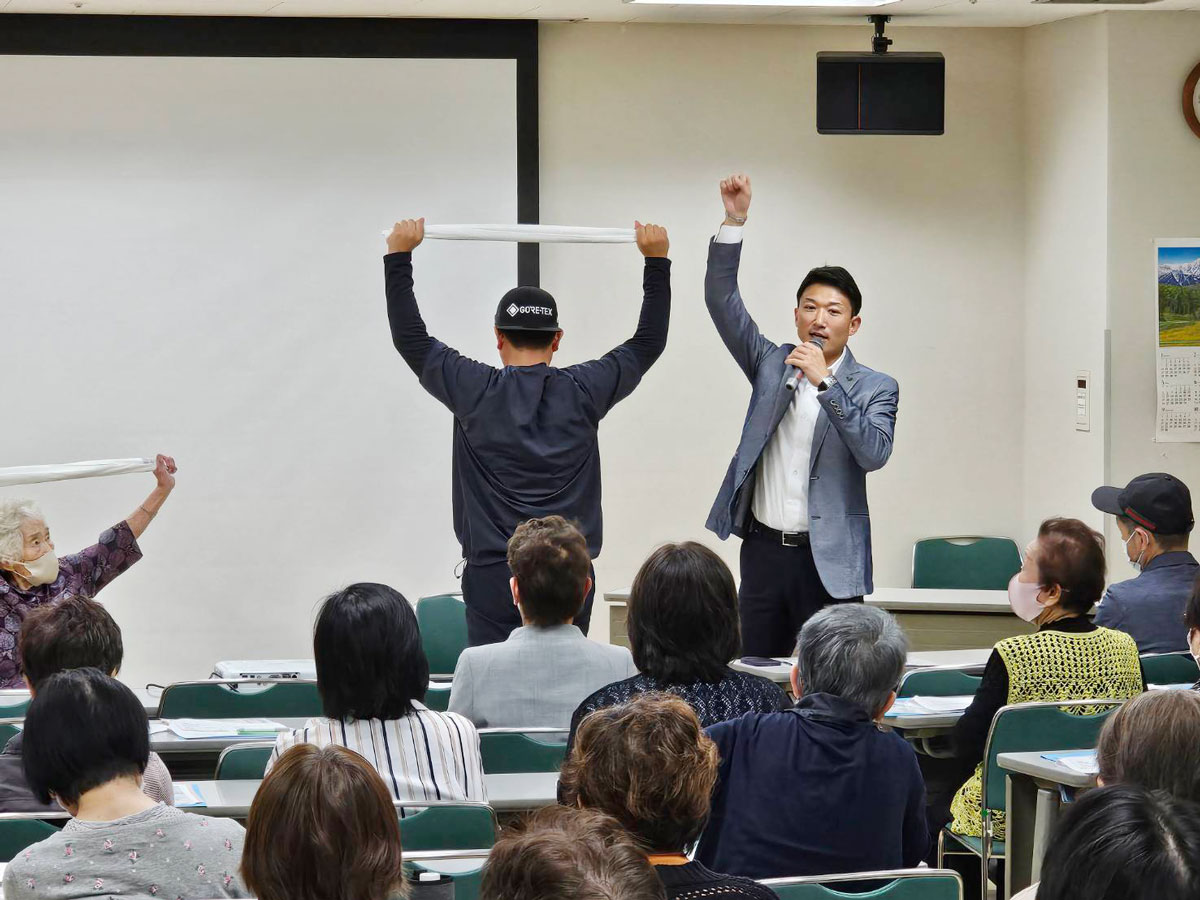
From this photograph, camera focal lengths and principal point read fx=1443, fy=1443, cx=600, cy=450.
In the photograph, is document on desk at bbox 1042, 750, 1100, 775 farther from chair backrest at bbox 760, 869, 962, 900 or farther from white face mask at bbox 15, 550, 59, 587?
white face mask at bbox 15, 550, 59, 587

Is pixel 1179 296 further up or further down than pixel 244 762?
further up

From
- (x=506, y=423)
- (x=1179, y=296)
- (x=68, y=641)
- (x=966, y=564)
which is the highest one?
(x=1179, y=296)

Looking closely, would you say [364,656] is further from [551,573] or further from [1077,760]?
[1077,760]

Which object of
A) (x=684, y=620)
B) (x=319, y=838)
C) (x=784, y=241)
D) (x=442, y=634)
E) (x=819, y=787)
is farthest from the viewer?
(x=784, y=241)

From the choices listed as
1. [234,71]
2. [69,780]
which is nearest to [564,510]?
[69,780]

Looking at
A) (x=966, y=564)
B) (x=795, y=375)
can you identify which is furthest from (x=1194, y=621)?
(x=966, y=564)

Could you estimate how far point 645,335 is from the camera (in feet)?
14.7

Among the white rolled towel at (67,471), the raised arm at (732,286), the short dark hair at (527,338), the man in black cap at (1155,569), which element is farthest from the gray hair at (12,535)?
the man in black cap at (1155,569)

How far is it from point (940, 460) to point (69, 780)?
5.36 metres

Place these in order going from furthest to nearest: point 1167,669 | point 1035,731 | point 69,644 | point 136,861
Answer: point 1167,669
point 1035,731
point 69,644
point 136,861

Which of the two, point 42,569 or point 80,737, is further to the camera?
point 42,569

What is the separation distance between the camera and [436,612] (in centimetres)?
530

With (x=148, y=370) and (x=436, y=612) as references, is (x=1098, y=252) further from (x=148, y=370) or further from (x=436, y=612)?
(x=148, y=370)

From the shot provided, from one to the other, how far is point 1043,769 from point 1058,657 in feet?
1.65
